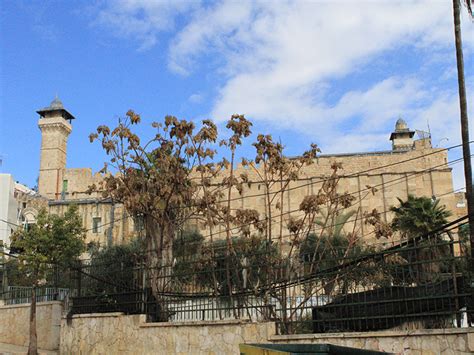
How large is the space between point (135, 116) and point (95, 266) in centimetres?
475

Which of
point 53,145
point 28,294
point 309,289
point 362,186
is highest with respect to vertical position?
point 53,145

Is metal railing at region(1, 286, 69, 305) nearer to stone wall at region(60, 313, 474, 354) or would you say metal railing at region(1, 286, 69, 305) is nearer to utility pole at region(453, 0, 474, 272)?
stone wall at region(60, 313, 474, 354)

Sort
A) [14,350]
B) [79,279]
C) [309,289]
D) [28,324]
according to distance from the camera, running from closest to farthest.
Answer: [309,289]
[79,279]
[14,350]
[28,324]

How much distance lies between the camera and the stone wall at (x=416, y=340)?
8.01m

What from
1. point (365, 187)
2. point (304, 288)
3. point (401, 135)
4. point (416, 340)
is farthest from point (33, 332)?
point (401, 135)

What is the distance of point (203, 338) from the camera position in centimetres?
1123

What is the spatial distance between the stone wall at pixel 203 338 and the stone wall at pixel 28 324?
1.37m

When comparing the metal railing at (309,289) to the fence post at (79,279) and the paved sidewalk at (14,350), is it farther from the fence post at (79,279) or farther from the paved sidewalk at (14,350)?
the paved sidewalk at (14,350)

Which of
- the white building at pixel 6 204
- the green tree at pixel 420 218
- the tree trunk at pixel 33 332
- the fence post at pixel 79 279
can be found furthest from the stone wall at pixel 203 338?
the white building at pixel 6 204

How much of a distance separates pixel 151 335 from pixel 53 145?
53361 millimetres

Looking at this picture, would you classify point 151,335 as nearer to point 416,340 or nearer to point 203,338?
point 203,338

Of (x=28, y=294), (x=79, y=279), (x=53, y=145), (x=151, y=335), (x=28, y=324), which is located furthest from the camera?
(x=53, y=145)

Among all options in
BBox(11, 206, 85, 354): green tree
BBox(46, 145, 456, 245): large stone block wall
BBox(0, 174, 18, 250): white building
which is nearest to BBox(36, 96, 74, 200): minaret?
BBox(46, 145, 456, 245): large stone block wall

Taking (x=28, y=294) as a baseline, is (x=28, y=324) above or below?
below
